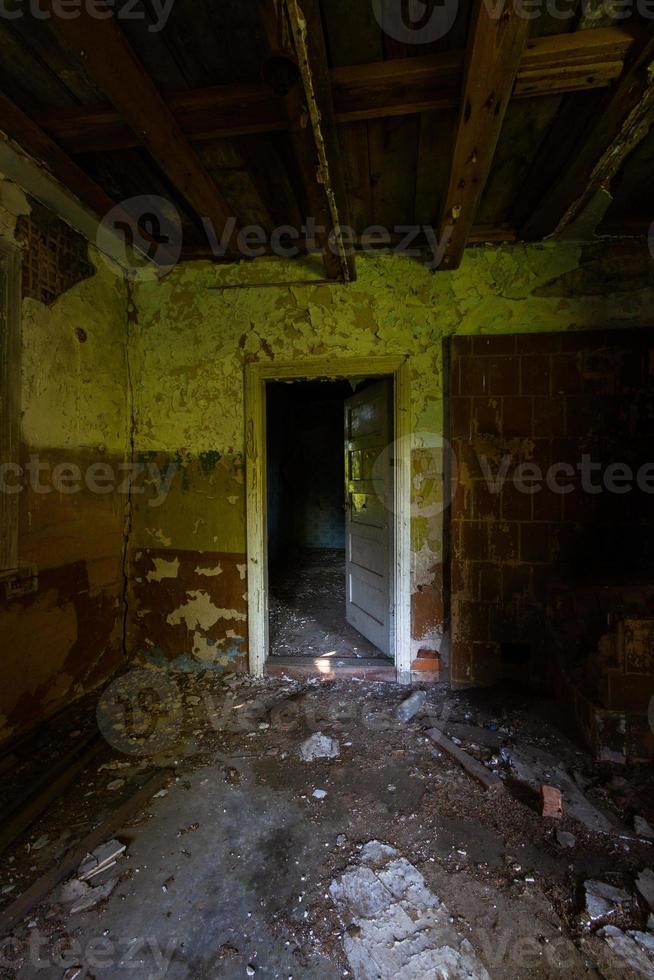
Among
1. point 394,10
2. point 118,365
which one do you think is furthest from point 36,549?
point 394,10

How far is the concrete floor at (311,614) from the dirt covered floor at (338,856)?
77 cm

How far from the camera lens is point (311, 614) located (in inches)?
150

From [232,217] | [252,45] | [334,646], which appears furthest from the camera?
[334,646]

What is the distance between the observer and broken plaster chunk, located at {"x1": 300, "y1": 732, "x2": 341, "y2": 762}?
196 cm

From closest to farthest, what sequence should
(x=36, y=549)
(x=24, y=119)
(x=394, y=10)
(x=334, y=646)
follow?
(x=394, y=10) < (x=24, y=119) < (x=36, y=549) < (x=334, y=646)

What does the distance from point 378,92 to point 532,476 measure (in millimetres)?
1990

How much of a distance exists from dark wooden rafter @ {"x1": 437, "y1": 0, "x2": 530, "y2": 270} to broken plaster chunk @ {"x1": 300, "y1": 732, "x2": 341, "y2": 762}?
2.67 metres

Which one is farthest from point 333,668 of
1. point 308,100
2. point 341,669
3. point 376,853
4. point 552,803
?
point 308,100

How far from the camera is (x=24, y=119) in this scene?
5.53 feet

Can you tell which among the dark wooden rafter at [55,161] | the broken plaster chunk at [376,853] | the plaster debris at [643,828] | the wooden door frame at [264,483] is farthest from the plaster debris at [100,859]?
the dark wooden rafter at [55,161]

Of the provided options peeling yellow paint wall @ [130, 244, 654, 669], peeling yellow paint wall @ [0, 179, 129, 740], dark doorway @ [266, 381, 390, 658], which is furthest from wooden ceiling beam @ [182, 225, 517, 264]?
dark doorway @ [266, 381, 390, 658]

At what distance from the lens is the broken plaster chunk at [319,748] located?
1.96 m

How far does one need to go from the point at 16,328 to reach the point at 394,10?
1.99m

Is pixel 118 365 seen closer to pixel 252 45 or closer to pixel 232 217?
pixel 232 217
